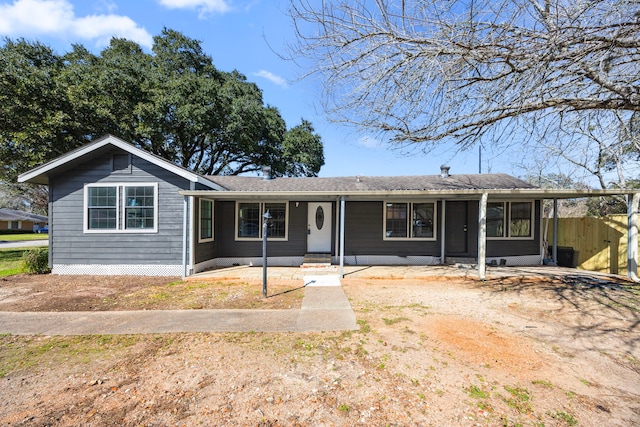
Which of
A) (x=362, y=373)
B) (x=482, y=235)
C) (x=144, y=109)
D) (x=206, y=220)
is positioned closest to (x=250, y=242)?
(x=206, y=220)

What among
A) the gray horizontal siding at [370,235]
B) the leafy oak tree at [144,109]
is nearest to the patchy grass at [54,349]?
the gray horizontal siding at [370,235]

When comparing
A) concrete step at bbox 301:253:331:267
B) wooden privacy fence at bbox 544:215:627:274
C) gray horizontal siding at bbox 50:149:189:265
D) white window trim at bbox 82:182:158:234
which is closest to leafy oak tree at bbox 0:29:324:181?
gray horizontal siding at bbox 50:149:189:265

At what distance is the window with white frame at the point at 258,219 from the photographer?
976 cm

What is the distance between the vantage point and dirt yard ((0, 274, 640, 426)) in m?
2.42

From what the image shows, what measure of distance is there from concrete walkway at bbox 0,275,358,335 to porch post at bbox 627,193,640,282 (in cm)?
809

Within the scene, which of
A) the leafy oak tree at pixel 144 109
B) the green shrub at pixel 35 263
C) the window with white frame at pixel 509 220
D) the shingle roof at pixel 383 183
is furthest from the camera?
the leafy oak tree at pixel 144 109

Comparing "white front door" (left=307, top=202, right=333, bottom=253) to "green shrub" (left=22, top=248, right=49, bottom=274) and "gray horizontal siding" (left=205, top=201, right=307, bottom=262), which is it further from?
→ "green shrub" (left=22, top=248, right=49, bottom=274)

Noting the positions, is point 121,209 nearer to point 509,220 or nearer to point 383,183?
point 383,183

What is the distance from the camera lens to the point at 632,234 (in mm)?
7383

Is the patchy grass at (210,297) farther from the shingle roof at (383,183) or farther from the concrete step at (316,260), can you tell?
the shingle roof at (383,183)

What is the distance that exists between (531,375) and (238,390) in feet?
10.3

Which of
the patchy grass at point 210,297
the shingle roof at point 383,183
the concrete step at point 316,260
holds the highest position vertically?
the shingle roof at point 383,183

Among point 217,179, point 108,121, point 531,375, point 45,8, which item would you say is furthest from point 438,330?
point 108,121

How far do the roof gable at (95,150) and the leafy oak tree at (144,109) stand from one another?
509cm
